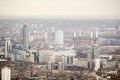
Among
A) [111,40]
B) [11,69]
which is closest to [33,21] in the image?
[11,69]

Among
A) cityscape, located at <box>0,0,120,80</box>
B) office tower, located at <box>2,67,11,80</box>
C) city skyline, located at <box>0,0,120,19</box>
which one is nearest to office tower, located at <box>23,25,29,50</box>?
cityscape, located at <box>0,0,120,80</box>

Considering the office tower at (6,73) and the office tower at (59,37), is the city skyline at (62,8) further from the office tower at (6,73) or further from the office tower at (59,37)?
the office tower at (6,73)

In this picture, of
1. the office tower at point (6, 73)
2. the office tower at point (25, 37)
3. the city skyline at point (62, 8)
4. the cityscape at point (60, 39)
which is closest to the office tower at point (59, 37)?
the cityscape at point (60, 39)

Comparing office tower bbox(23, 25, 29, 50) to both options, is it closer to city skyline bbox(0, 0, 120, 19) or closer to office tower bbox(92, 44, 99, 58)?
city skyline bbox(0, 0, 120, 19)

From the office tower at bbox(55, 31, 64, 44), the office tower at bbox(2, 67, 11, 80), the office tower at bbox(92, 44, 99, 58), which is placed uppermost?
the office tower at bbox(55, 31, 64, 44)

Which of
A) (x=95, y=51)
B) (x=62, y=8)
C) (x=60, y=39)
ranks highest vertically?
(x=62, y=8)

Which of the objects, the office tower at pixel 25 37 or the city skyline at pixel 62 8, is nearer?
the city skyline at pixel 62 8

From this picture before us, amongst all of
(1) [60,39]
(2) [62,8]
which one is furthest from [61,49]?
(2) [62,8]

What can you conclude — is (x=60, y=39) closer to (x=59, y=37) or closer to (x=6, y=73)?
(x=59, y=37)
